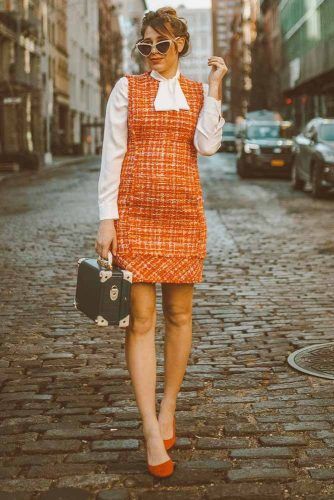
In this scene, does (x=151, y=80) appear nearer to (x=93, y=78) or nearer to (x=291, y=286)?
(x=291, y=286)

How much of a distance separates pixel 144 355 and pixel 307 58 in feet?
165

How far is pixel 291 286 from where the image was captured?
8.74 m

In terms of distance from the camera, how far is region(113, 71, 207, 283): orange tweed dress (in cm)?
375

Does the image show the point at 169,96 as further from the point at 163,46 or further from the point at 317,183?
the point at 317,183

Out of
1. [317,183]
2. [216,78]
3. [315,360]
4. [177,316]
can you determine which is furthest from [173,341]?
[317,183]

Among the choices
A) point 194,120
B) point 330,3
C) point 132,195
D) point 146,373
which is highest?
point 330,3

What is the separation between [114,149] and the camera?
3777mm

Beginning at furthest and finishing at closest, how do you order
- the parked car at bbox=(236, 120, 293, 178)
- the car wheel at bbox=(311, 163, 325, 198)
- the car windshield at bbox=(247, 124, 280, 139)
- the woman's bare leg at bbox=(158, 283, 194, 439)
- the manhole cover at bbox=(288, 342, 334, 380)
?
the car windshield at bbox=(247, 124, 280, 139)
the parked car at bbox=(236, 120, 293, 178)
the car wheel at bbox=(311, 163, 325, 198)
the manhole cover at bbox=(288, 342, 334, 380)
the woman's bare leg at bbox=(158, 283, 194, 439)

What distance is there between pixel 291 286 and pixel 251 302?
95 centimetres

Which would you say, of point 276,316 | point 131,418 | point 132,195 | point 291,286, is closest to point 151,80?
point 132,195

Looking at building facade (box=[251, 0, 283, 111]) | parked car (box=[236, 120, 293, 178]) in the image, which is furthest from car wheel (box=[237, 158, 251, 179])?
building facade (box=[251, 0, 283, 111])

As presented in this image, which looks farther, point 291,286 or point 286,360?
point 291,286

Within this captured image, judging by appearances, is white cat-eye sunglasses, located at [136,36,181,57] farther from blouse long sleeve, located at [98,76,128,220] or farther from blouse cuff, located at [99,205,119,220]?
blouse cuff, located at [99,205,119,220]

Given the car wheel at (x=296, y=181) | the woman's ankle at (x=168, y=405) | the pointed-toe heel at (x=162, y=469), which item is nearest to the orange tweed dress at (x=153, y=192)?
the woman's ankle at (x=168, y=405)
